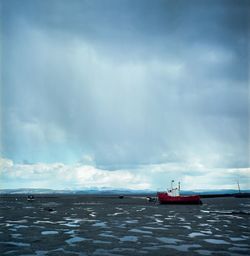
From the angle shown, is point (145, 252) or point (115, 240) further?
point (115, 240)

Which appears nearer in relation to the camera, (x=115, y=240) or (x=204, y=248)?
(x=204, y=248)

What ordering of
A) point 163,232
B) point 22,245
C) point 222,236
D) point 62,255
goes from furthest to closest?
point 163,232, point 222,236, point 22,245, point 62,255

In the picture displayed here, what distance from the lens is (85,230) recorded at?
1636 inches

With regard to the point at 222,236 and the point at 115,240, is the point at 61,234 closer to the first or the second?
the point at 115,240

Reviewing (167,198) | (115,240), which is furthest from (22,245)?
(167,198)

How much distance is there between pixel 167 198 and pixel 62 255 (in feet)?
279

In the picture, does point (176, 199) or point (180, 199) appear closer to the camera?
point (180, 199)

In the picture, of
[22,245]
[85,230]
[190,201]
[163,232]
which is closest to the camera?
[22,245]

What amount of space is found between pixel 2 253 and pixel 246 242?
72.7ft

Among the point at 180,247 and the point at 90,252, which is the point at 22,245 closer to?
the point at 90,252

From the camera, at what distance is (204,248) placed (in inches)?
1137

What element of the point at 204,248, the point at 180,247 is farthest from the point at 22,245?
the point at 204,248

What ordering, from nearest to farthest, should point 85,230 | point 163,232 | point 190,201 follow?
point 163,232
point 85,230
point 190,201

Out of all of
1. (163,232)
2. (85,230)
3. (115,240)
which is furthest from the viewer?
(85,230)
